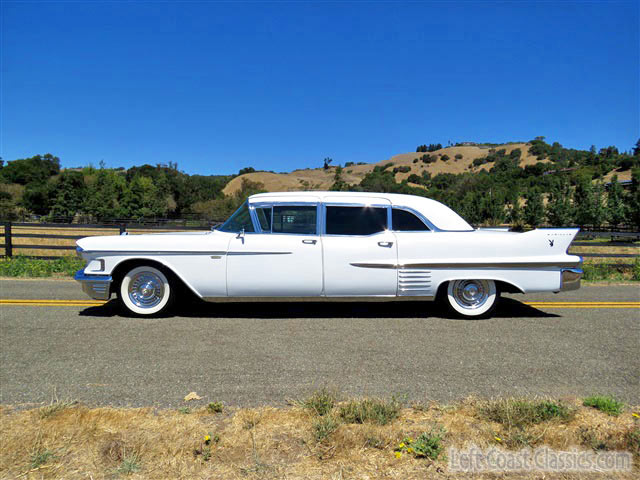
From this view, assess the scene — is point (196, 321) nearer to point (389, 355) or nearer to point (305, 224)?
point (305, 224)

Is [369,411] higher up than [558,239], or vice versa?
[558,239]

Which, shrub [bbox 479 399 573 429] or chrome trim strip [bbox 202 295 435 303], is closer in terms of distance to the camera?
shrub [bbox 479 399 573 429]

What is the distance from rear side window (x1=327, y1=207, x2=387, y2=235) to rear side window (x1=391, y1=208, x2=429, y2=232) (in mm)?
134

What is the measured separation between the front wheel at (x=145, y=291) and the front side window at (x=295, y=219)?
5.42ft

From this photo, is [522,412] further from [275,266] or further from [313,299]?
[275,266]

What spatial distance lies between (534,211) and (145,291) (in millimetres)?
42038

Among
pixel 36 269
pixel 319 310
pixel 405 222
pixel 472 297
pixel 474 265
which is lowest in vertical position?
pixel 319 310

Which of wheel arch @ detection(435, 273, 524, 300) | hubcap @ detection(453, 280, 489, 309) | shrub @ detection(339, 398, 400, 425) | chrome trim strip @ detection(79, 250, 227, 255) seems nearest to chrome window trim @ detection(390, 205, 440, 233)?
wheel arch @ detection(435, 273, 524, 300)

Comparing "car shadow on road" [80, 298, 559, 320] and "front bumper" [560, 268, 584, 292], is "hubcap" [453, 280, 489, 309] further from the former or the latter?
"front bumper" [560, 268, 584, 292]

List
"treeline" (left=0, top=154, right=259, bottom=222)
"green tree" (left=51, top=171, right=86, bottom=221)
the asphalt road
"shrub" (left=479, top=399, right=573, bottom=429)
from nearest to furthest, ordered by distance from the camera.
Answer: "shrub" (left=479, top=399, right=573, bottom=429), the asphalt road, "treeline" (left=0, top=154, right=259, bottom=222), "green tree" (left=51, top=171, right=86, bottom=221)

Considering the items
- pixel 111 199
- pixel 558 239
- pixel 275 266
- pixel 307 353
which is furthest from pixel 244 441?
pixel 111 199

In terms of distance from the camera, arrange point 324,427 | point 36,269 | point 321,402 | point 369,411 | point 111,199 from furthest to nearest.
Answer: point 111,199
point 36,269
point 321,402
point 369,411
point 324,427

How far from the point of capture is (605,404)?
9.57 feet

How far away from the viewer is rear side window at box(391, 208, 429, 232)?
5.52 m
